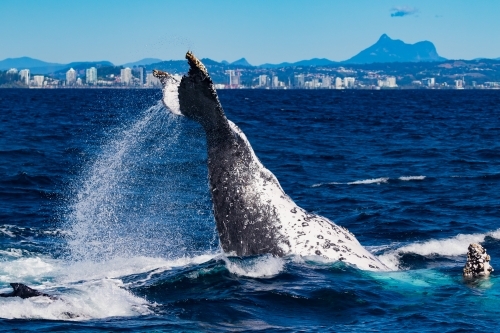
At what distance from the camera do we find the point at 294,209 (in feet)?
36.0

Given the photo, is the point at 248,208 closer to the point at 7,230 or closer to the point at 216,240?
the point at 216,240

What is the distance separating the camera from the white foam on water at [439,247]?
536 inches

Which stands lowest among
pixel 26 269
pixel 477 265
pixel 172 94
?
pixel 26 269

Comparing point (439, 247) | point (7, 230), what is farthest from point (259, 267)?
point (7, 230)

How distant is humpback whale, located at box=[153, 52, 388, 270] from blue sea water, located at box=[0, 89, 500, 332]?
0.21 m

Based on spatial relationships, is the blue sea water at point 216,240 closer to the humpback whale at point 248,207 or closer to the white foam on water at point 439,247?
the white foam on water at point 439,247

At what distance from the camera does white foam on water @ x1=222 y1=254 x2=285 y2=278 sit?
1058 cm

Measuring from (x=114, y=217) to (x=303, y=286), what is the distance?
8.46 metres

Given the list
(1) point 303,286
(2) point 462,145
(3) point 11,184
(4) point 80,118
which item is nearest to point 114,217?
(3) point 11,184

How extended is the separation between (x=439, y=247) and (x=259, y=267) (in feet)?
16.4

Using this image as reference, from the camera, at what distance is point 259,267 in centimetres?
1067

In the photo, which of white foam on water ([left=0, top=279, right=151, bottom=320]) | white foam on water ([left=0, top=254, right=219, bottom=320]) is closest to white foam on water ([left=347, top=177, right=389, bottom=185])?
white foam on water ([left=0, top=254, right=219, bottom=320])

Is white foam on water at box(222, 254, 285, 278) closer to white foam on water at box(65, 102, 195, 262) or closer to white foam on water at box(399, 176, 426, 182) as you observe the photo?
white foam on water at box(65, 102, 195, 262)

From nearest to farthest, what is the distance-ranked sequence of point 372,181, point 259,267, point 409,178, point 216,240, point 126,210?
point 259,267, point 216,240, point 126,210, point 372,181, point 409,178
